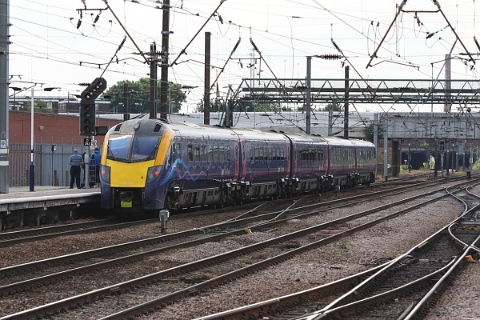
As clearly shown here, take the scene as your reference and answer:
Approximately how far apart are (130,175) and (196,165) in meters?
3.26

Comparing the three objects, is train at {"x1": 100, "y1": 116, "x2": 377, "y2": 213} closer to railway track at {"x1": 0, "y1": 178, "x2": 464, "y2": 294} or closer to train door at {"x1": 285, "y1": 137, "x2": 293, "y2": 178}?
train door at {"x1": 285, "y1": 137, "x2": 293, "y2": 178}

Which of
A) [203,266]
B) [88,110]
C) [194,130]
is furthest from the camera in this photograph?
[88,110]

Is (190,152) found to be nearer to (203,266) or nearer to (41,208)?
(41,208)

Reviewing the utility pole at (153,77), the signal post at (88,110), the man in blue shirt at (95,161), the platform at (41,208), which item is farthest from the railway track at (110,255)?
the man in blue shirt at (95,161)

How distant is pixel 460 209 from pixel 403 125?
50.8 metres

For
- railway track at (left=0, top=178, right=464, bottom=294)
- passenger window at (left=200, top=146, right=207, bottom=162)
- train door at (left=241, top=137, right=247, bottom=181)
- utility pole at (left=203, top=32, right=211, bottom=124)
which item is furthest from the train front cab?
utility pole at (left=203, top=32, right=211, bottom=124)

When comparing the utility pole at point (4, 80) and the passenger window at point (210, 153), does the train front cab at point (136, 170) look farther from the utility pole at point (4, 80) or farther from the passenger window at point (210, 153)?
the utility pole at point (4, 80)

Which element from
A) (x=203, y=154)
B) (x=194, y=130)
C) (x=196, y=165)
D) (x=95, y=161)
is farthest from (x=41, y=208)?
(x=95, y=161)

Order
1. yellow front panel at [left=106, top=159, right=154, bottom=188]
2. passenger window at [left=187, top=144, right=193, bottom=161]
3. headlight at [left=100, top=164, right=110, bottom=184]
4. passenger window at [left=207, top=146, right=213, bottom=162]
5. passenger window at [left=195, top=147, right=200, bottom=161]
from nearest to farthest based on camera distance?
→ yellow front panel at [left=106, top=159, right=154, bottom=188] < headlight at [left=100, top=164, right=110, bottom=184] < passenger window at [left=187, top=144, right=193, bottom=161] < passenger window at [left=195, top=147, right=200, bottom=161] < passenger window at [left=207, top=146, right=213, bottom=162]

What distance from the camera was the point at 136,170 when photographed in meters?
25.4

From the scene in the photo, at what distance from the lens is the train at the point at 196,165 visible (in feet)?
83.6

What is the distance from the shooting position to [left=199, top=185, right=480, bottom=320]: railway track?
11.0 m

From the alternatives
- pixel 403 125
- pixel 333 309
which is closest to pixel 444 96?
pixel 403 125

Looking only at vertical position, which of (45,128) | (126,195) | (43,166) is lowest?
(126,195)
